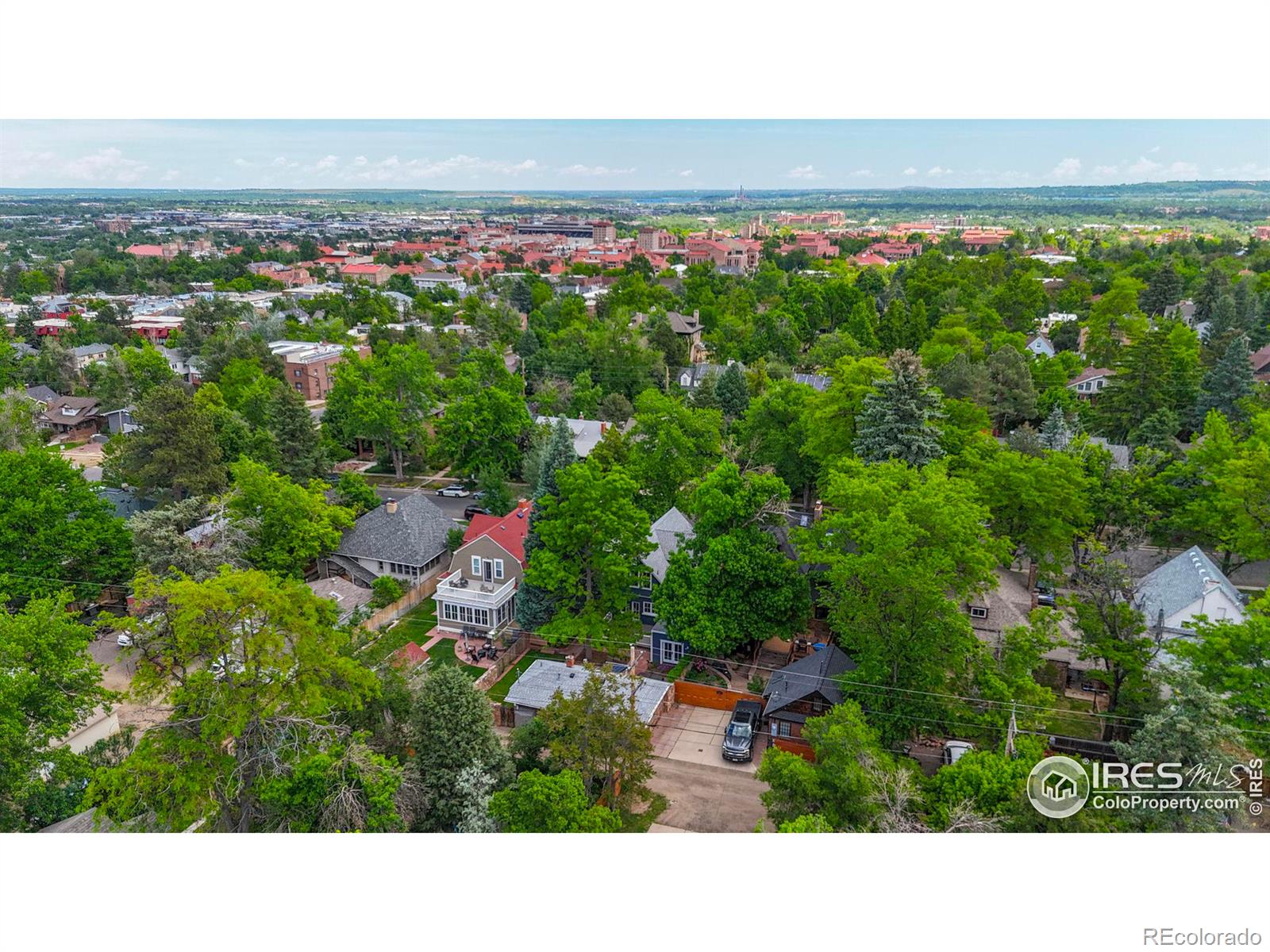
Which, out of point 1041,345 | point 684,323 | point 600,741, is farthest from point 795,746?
point 684,323

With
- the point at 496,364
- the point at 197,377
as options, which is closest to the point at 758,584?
the point at 496,364

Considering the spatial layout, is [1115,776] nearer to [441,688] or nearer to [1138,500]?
[441,688]

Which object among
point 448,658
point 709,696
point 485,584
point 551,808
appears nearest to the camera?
point 551,808

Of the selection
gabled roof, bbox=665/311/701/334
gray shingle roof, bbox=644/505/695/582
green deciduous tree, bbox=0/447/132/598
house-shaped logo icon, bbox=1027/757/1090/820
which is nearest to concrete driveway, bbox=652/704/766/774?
gray shingle roof, bbox=644/505/695/582

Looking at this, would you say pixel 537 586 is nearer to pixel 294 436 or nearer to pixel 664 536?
pixel 664 536

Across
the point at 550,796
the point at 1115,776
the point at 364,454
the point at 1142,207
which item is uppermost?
the point at 1142,207

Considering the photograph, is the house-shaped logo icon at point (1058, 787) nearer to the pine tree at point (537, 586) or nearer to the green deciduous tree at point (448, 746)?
the green deciduous tree at point (448, 746)

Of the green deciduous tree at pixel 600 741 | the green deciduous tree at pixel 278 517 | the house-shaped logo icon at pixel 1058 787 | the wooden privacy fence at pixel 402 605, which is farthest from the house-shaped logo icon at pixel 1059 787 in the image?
the green deciduous tree at pixel 278 517
